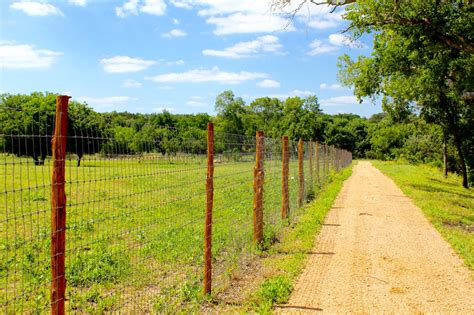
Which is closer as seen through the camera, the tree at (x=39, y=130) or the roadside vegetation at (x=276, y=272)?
the tree at (x=39, y=130)

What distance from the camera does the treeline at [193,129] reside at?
3.47 m

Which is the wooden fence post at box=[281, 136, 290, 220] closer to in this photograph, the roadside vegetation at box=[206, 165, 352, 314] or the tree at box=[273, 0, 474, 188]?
the roadside vegetation at box=[206, 165, 352, 314]

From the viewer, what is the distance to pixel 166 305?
5.39 m

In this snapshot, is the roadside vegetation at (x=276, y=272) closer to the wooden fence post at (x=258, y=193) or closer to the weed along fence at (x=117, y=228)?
the weed along fence at (x=117, y=228)

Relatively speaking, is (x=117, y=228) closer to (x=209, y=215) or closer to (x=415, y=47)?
(x=209, y=215)

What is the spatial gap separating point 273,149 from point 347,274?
17.4 feet

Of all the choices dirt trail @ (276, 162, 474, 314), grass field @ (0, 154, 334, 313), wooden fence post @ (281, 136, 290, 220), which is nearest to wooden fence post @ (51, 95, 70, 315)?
grass field @ (0, 154, 334, 313)

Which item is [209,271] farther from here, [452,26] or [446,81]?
[446,81]

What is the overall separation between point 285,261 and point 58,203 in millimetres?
5065

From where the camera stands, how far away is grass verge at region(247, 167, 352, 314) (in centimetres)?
590

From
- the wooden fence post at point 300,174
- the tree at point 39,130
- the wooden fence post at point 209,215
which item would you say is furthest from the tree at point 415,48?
the tree at point 39,130

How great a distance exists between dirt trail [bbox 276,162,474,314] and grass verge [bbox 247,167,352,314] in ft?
0.55

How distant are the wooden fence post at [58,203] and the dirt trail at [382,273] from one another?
305cm

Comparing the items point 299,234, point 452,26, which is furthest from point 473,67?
point 299,234
